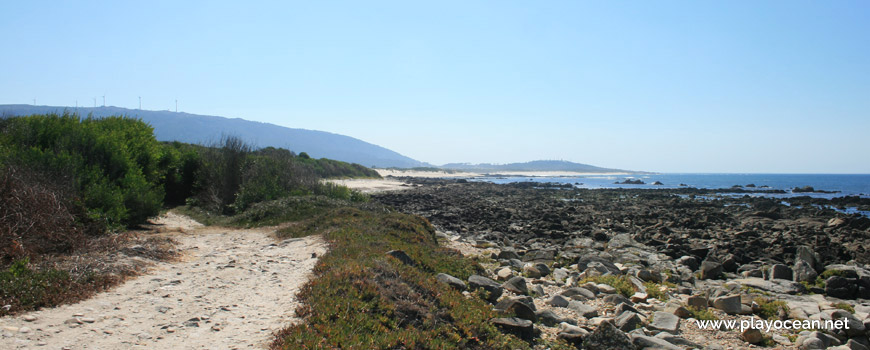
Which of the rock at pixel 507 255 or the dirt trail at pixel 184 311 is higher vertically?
the dirt trail at pixel 184 311

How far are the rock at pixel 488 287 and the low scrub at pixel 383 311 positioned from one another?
539mm

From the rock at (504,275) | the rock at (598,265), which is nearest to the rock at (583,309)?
the rock at (504,275)

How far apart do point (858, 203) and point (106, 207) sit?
159 feet

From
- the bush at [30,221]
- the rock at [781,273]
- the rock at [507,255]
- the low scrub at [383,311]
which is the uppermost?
the bush at [30,221]

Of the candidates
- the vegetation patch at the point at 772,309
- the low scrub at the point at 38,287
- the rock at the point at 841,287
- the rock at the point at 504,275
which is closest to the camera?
the low scrub at the point at 38,287

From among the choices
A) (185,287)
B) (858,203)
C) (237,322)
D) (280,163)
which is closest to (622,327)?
(237,322)

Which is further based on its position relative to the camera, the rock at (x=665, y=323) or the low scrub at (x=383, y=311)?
the rock at (x=665, y=323)

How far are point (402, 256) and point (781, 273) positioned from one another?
9.95 m

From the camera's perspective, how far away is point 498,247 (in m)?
16.5

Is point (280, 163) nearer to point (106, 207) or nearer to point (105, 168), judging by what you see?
point (105, 168)

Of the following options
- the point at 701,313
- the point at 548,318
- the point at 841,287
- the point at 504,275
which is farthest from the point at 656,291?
the point at 841,287

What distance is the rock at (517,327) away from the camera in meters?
6.41

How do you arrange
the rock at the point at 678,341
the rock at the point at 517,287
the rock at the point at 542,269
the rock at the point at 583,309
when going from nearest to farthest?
the rock at the point at 678,341 → the rock at the point at 583,309 → the rock at the point at 517,287 → the rock at the point at 542,269

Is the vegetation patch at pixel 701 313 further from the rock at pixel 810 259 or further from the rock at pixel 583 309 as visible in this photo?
the rock at pixel 810 259
